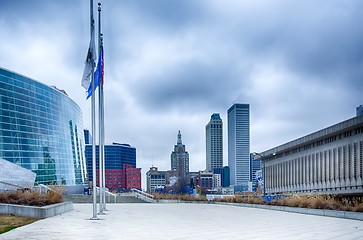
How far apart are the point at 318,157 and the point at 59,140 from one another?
41.7 metres

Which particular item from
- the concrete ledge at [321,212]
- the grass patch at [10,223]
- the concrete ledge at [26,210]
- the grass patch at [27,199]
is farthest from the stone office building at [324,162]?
the grass patch at [10,223]

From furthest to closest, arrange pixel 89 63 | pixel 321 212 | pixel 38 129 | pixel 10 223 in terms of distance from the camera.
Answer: pixel 38 129 < pixel 321 212 < pixel 89 63 < pixel 10 223

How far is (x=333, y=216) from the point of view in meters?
17.0

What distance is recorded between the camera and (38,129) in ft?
175

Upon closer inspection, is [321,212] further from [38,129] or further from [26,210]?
[38,129]

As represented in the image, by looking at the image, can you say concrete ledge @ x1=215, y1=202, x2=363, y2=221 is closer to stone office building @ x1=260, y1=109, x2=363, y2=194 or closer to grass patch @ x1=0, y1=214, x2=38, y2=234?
stone office building @ x1=260, y1=109, x2=363, y2=194

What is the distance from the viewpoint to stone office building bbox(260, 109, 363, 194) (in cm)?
2805

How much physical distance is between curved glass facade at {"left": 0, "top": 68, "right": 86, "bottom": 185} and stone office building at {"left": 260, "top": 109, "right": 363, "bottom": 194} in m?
32.0

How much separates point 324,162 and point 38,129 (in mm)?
39193

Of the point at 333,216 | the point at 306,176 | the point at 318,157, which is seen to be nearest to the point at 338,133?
the point at 318,157

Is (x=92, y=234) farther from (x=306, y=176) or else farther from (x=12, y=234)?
(x=306, y=176)

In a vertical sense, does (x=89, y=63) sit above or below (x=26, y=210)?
above

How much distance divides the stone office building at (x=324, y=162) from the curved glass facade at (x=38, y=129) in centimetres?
3203

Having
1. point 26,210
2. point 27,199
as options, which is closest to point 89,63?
point 27,199
